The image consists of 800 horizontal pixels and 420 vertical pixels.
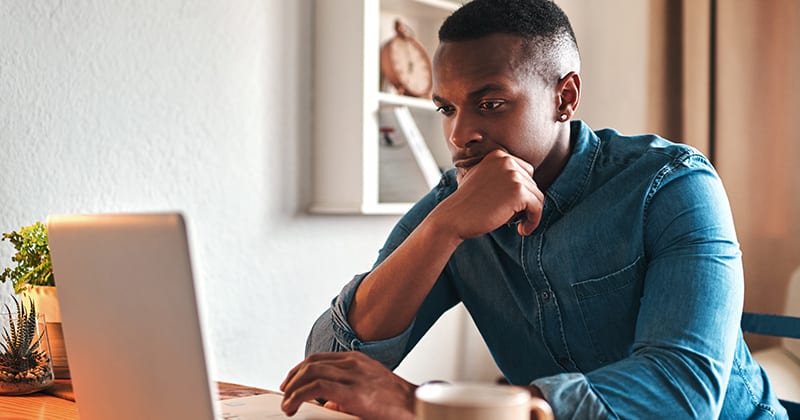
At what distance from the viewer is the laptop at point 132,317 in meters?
0.63

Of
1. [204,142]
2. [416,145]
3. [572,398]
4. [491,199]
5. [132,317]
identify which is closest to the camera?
[132,317]

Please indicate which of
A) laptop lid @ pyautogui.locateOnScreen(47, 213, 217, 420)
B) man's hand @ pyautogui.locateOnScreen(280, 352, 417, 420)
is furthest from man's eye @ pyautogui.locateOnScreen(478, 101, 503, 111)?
laptop lid @ pyautogui.locateOnScreen(47, 213, 217, 420)

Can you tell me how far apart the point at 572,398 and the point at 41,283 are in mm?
831

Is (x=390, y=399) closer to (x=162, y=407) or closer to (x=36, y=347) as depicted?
(x=162, y=407)

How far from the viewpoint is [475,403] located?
57 cm

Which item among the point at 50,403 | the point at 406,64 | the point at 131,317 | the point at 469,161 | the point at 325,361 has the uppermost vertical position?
the point at 406,64

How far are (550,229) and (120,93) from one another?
988mm

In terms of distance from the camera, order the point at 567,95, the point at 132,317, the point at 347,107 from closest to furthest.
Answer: the point at 132,317
the point at 567,95
the point at 347,107

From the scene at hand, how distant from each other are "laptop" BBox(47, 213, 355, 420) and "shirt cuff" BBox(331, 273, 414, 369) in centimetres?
42

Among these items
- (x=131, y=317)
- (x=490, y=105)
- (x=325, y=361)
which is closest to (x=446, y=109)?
(x=490, y=105)

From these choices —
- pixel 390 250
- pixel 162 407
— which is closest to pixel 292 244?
pixel 390 250

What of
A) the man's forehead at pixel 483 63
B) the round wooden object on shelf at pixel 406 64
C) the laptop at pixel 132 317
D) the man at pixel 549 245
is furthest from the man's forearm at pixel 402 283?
the round wooden object on shelf at pixel 406 64

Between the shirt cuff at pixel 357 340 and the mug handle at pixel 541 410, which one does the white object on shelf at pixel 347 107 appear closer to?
the shirt cuff at pixel 357 340

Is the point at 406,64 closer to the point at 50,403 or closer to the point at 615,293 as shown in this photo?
the point at 615,293
